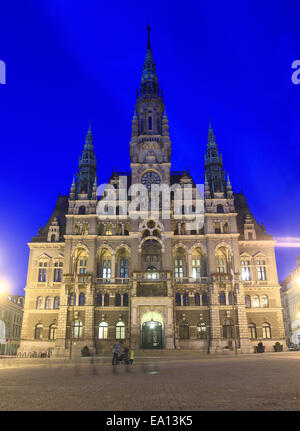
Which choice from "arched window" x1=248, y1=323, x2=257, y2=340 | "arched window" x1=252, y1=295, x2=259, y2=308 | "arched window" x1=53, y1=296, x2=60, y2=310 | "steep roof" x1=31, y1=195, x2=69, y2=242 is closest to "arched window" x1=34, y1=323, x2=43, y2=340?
"arched window" x1=53, y1=296, x2=60, y2=310

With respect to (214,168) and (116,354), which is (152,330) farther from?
(214,168)

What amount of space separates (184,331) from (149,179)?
904 inches

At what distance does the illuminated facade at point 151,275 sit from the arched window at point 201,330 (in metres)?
0.13

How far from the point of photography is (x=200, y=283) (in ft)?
178

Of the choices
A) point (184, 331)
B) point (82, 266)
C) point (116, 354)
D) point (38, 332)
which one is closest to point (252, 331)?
A: point (184, 331)

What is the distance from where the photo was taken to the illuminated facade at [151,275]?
51.6m

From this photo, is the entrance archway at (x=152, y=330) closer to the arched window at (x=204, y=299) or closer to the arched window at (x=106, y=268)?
the arched window at (x=204, y=299)

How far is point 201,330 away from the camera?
52656mm

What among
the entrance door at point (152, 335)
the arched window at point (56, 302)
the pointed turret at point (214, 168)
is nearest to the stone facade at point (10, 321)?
the arched window at point (56, 302)

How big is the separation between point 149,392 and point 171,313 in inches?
1604

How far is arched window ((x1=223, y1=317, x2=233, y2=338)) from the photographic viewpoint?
52156 millimetres

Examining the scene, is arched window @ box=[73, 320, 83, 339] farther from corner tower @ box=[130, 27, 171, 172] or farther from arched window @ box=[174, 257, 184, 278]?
corner tower @ box=[130, 27, 171, 172]

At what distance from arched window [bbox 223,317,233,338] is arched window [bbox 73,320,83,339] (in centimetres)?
1954

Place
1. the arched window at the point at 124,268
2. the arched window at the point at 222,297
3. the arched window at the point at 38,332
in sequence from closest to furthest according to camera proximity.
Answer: the arched window at the point at 222,297 → the arched window at the point at 38,332 → the arched window at the point at 124,268
